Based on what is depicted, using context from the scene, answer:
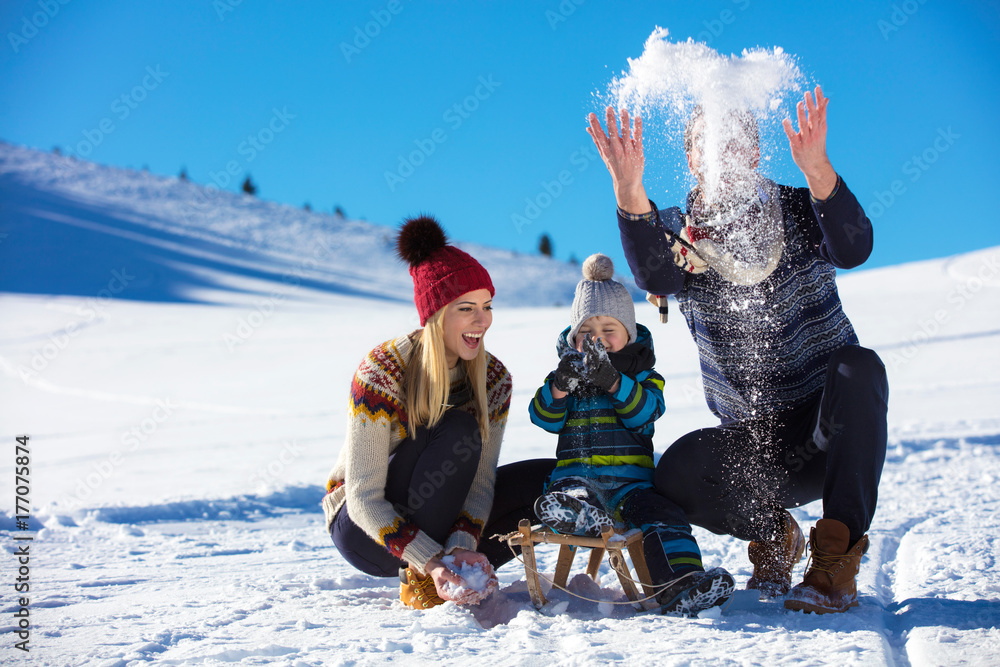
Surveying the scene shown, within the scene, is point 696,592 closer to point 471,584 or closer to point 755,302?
point 471,584

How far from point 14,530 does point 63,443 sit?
4.19 m

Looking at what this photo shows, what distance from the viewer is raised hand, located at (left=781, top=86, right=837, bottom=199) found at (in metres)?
2.11

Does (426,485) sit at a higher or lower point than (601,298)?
lower

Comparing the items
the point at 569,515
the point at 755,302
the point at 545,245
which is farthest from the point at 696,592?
the point at 545,245

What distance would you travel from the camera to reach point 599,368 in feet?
7.36

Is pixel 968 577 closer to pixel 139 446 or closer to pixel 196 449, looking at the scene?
pixel 196 449

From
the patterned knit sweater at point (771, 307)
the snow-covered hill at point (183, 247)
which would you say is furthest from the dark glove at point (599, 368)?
the snow-covered hill at point (183, 247)

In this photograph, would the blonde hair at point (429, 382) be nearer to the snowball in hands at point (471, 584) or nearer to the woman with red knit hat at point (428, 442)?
the woman with red knit hat at point (428, 442)

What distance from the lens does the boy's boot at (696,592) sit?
1.98 m

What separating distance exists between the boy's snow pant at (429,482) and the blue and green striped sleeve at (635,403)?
0.48 metres

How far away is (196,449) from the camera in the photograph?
6.34 metres

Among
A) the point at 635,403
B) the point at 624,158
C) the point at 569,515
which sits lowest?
the point at 569,515

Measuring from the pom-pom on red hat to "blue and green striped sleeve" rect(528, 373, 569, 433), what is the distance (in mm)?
396

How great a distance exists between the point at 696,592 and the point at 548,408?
713 mm
